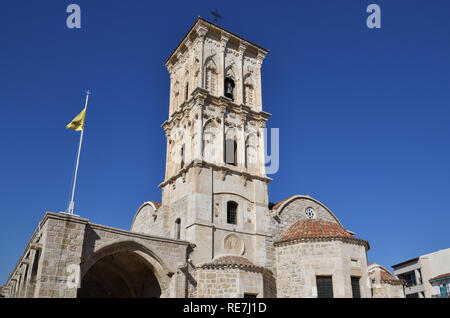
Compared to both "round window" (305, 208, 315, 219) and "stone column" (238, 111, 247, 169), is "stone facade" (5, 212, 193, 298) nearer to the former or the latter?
"stone column" (238, 111, 247, 169)

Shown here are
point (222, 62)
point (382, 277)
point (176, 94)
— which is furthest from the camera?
point (176, 94)

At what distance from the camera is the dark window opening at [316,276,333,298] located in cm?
1967

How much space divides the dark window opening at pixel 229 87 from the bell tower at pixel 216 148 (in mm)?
65

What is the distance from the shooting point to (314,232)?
69.9 feet

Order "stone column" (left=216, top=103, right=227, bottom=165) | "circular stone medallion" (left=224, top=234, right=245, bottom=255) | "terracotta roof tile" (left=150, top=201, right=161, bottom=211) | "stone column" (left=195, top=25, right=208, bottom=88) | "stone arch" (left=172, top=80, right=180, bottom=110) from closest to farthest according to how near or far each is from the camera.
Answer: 1. "circular stone medallion" (left=224, top=234, right=245, bottom=255)
2. "stone column" (left=216, top=103, right=227, bottom=165)
3. "stone column" (left=195, top=25, right=208, bottom=88)
4. "terracotta roof tile" (left=150, top=201, right=161, bottom=211)
5. "stone arch" (left=172, top=80, right=180, bottom=110)

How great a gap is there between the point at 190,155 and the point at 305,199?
7864 millimetres

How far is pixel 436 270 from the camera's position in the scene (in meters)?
39.8

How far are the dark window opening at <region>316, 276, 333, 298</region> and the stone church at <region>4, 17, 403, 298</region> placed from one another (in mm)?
50

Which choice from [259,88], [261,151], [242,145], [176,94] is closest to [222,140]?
[242,145]

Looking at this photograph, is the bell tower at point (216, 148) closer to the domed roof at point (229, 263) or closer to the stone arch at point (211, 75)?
the stone arch at point (211, 75)

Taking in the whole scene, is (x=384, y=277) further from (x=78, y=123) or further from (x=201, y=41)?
(x=78, y=123)

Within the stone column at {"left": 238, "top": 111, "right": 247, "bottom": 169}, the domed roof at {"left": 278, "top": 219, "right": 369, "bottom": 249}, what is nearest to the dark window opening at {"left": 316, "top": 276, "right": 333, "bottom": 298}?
the domed roof at {"left": 278, "top": 219, "right": 369, "bottom": 249}

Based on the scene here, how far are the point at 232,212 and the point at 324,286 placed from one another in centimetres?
625
